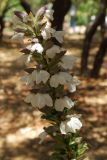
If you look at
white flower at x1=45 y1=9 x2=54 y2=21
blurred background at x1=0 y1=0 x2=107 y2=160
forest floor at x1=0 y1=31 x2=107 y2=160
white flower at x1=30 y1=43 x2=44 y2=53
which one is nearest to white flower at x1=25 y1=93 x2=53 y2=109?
white flower at x1=30 y1=43 x2=44 y2=53

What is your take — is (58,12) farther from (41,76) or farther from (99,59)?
(41,76)

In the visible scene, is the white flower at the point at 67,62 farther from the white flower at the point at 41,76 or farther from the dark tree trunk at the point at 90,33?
the dark tree trunk at the point at 90,33

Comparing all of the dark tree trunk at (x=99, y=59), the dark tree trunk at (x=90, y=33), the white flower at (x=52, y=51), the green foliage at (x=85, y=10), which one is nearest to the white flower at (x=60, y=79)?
the white flower at (x=52, y=51)

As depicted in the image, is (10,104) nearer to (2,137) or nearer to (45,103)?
(2,137)

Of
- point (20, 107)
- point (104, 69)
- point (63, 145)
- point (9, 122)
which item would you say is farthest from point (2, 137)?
point (63, 145)

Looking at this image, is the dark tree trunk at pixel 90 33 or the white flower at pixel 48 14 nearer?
the white flower at pixel 48 14

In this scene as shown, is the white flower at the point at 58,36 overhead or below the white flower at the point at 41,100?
overhead

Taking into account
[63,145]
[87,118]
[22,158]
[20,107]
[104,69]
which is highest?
[104,69]

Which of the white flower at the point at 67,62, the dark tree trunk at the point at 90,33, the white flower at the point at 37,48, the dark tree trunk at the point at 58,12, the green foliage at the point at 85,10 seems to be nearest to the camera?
the white flower at the point at 37,48
